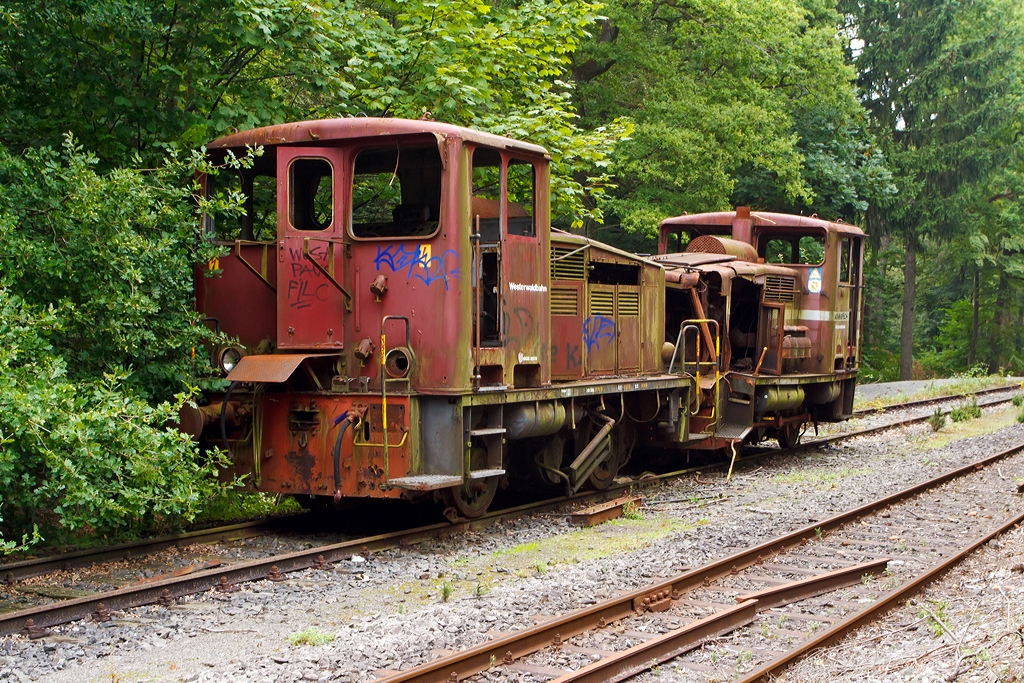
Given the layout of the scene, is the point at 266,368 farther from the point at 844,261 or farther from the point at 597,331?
the point at 844,261

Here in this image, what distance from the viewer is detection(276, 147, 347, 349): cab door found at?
8930mm

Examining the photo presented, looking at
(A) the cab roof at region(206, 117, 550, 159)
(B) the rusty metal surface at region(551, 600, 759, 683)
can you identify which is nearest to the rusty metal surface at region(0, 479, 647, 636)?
(B) the rusty metal surface at region(551, 600, 759, 683)

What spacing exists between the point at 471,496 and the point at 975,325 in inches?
1622

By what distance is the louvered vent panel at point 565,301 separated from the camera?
35.3 feet

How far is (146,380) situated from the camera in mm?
8406

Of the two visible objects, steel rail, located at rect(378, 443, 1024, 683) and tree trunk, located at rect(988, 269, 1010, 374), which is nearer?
steel rail, located at rect(378, 443, 1024, 683)

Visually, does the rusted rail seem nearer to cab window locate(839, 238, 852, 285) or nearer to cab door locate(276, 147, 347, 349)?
cab door locate(276, 147, 347, 349)

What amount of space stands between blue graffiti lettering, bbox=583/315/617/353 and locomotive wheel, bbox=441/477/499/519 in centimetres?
228

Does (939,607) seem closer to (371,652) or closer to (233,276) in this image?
(371,652)

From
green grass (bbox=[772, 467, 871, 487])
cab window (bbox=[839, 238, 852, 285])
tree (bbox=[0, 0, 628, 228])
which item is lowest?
green grass (bbox=[772, 467, 871, 487])

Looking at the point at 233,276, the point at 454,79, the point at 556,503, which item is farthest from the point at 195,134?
the point at 556,503

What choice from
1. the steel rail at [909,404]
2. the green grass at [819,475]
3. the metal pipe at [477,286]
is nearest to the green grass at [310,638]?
the metal pipe at [477,286]

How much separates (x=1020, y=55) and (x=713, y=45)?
18.0 meters

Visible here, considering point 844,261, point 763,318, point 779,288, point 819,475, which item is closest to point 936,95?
point 844,261
